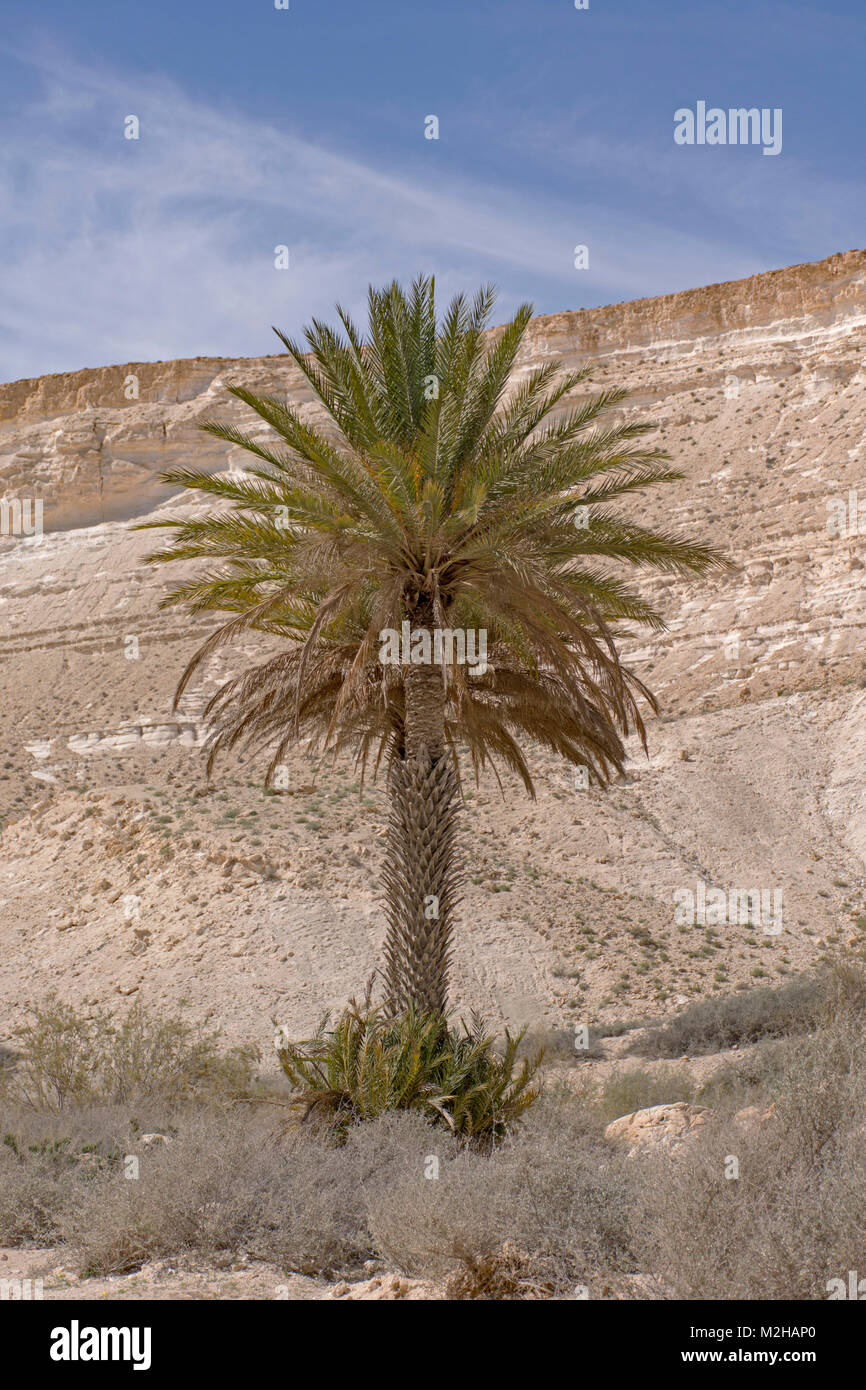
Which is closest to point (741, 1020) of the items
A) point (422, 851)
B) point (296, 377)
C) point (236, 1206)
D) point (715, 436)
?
point (422, 851)

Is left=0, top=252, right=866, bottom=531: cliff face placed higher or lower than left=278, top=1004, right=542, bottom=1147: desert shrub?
higher

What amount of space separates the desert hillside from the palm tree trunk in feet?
21.9

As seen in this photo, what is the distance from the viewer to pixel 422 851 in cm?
1008

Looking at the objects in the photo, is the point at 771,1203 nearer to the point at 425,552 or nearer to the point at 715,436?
the point at 425,552

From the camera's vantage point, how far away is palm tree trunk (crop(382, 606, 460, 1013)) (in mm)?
9992

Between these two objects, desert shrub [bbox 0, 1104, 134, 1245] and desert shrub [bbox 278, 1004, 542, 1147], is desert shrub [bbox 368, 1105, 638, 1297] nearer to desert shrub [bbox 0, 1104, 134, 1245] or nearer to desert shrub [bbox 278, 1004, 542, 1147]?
desert shrub [bbox 0, 1104, 134, 1245]

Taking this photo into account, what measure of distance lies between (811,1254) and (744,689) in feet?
79.7

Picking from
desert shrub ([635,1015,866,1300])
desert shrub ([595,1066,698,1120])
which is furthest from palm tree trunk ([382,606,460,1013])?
desert shrub ([635,1015,866,1300])

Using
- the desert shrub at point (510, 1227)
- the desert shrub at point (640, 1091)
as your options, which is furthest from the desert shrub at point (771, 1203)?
the desert shrub at point (640, 1091)

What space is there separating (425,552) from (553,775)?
16.6 m

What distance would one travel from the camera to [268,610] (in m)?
10.1

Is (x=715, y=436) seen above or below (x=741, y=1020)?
above

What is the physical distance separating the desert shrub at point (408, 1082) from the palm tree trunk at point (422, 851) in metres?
0.72

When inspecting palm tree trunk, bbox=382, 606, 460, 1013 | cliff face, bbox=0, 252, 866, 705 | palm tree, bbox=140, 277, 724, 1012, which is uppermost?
cliff face, bbox=0, 252, 866, 705
